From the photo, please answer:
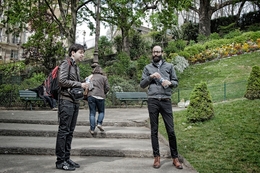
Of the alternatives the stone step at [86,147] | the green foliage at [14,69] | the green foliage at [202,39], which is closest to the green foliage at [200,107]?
the stone step at [86,147]

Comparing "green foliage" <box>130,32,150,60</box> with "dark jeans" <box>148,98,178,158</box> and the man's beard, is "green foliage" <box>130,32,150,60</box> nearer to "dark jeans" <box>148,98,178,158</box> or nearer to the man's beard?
the man's beard

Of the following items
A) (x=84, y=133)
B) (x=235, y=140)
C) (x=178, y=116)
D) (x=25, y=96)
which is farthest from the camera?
(x=25, y=96)

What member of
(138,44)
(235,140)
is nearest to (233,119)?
(235,140)

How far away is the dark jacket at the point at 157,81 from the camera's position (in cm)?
415

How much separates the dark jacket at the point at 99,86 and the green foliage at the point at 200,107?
9.25 feet

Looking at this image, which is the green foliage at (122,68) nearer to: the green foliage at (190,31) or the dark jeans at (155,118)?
the dark jeans at (155,118)

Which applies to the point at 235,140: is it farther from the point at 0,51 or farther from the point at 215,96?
the point at 0,51

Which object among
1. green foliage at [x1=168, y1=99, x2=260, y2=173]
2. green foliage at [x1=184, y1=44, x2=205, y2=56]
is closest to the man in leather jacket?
green foliage at [x1=168, y1=99, x2=260, y2=173]

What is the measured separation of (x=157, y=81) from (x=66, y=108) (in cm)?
167

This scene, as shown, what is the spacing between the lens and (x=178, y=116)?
8.52 metres

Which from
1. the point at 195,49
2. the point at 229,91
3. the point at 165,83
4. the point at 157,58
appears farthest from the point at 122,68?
the point at 165,83

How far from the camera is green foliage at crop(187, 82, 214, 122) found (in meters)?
7.07

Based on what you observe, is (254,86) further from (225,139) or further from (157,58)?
(157,58)

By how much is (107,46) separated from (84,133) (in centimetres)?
2420
